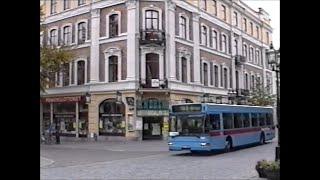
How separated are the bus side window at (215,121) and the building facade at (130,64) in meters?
11.6

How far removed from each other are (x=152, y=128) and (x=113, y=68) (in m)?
5.86

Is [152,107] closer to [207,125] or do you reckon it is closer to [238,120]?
[238,120]

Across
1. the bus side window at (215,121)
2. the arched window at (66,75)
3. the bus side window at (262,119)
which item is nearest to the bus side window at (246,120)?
the bus side window at (262,119)

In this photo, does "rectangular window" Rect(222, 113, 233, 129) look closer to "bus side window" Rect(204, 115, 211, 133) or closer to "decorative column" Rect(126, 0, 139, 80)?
"bus side window" Rect(204, 115, 211, 133)

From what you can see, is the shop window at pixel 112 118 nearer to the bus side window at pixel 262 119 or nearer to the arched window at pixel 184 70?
the arched window at pixel 184 70

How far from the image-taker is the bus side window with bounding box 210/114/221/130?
67.6ft

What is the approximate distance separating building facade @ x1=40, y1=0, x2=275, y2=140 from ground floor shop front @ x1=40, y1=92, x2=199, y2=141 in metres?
0.08

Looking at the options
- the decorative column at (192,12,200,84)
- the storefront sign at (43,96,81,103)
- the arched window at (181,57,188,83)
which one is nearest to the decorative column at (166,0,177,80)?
the arched window at (181,57,188,83)

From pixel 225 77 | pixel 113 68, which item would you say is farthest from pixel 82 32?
pixel 225 77

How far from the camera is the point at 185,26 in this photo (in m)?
36.3
